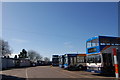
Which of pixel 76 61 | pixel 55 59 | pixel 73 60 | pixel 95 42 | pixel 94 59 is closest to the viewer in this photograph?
pixel 95 42

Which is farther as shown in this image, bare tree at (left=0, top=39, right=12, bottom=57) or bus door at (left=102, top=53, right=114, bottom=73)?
bare tree at (left=0, top=39, right=12, bottom=57)

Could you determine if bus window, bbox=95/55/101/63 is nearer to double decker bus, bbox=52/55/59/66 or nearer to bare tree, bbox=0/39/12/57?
double decker bus, bbox=52/55/59/66

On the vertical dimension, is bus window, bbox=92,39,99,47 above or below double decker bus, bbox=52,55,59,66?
above

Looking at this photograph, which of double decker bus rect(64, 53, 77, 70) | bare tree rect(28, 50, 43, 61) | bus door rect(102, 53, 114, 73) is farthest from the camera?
bare tree rect(28, 50, 43, 61)

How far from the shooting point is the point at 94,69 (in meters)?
20.0

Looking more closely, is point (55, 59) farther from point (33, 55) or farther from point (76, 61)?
point (33, 55)

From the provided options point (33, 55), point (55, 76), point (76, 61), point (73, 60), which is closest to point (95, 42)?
point (55, 76)

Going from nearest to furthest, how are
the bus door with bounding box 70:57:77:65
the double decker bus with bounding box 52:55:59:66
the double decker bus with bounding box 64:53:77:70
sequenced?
the bus door with bounding box 70:57:77:65 → the double decker bus with bounding box 64:53:77:70 → the double decker bus with bounding box 52:55:59:66

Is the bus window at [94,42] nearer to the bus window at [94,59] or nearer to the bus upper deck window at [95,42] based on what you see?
the bus upper deck window at [95,42]

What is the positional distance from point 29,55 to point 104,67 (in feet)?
408

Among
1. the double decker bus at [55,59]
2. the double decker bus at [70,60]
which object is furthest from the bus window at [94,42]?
the double decker bus at [55,59]

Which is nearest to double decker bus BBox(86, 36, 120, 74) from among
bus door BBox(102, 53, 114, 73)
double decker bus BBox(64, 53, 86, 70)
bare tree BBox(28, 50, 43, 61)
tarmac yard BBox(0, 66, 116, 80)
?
bus door BBox(102, 53, 114, 73)

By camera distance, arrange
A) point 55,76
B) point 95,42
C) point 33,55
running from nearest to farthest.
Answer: point 55,76 < point 95,42 < point 33,55

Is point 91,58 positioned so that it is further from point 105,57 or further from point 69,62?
point 69,62
